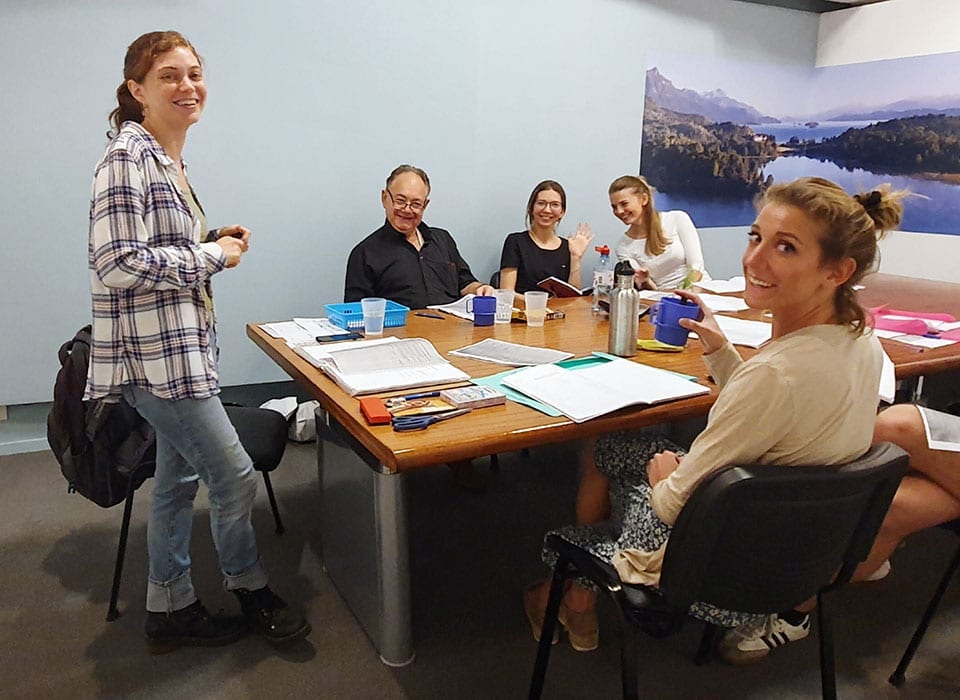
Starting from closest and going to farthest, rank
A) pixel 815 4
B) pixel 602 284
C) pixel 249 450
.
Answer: pixel 249 450, pixel 602 284, pixel 815 4

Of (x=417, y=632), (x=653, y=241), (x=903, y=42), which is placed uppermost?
(x=903, y=42)

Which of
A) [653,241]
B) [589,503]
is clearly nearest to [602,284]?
[653,241]

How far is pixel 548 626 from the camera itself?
1.55 metres

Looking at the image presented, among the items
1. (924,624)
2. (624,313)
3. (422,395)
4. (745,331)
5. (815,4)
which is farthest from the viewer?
(815,4)

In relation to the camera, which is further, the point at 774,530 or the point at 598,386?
the point at 598,386

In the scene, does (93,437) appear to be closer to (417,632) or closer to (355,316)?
(355,316)

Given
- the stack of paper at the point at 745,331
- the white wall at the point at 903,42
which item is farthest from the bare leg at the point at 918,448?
the white wall at the point at 903,42

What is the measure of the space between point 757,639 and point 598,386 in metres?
0.85

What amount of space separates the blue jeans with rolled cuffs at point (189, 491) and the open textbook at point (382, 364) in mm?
300

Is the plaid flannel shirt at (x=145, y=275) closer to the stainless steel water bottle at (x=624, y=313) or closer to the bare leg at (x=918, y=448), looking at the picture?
the stainless steel water bottle at (x=624, y=313)

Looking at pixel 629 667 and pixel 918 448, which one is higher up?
pixel 918 448

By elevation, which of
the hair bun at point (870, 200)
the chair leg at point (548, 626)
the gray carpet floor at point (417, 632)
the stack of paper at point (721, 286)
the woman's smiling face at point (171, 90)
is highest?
the woman's smiling face at point (171, 90)

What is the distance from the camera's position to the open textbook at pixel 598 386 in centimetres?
153

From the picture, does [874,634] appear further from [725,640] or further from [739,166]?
[739,166]
